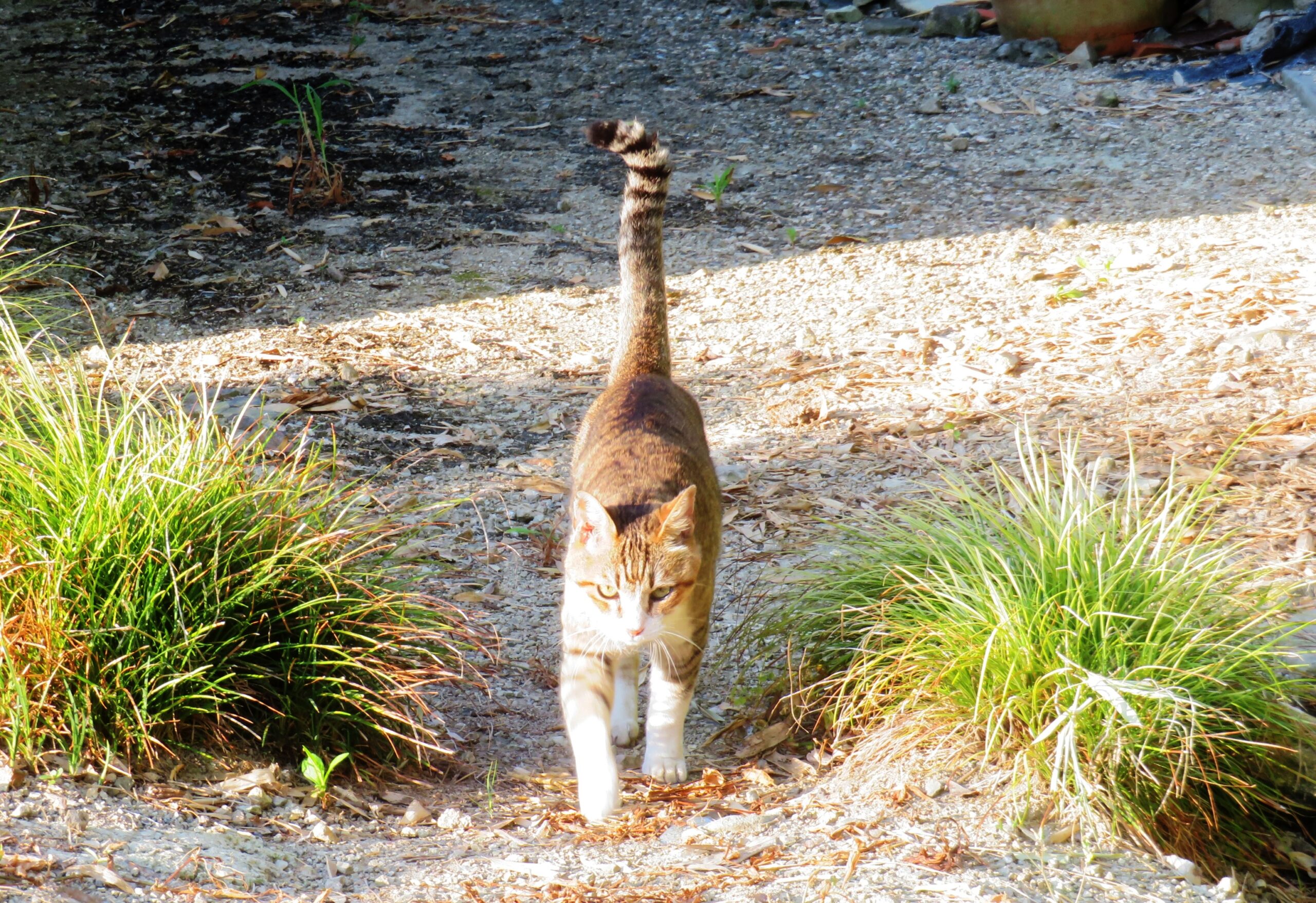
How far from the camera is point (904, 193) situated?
25.1 feet

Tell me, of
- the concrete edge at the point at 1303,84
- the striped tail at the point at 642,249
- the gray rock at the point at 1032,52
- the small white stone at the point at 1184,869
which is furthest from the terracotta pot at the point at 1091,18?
the small white stone at the point at 1184,869

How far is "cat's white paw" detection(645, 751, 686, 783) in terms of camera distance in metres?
3.47

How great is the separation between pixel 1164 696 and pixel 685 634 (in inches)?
52.7

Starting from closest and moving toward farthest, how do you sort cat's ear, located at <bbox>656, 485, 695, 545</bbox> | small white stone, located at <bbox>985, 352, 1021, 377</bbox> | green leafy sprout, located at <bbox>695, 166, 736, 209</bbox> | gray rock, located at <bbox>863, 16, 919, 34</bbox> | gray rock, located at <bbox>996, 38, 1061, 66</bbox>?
cat's ear, located at <bbox>656, 485, 695, 545</bbox> < small white stone, located at <bbox>985, 352, 1021, 377</bbox> < green leafy sprout, located at <bbox>695, 166, 736, 209</bbox> < gray rock, located at <bbox>996, 38, 1061, 66</bbox> < gray rock, located at <bbox>863, 16, 919, 34</bbox>

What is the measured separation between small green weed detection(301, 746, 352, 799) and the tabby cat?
25.4 inches

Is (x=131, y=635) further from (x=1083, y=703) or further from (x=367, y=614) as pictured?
(x=1083, y=703)

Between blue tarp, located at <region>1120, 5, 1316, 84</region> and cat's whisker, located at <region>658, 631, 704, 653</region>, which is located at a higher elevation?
blue tarp, located at <region>1120, 5, 1316, 84</region>

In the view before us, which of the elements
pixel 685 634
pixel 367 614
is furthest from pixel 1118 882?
pixel 367 614

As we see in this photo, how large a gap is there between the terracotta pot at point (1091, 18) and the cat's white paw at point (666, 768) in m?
7.57

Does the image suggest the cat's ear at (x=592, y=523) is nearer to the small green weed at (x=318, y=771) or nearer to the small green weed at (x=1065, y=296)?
the small green weed at (x=318, y=771)

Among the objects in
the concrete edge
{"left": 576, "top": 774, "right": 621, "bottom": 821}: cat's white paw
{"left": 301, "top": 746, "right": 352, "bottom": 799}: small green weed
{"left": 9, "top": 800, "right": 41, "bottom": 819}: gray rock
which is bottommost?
{"left": 576, "top": 774, "right": 621, "bottom": 821}: cat's white paw

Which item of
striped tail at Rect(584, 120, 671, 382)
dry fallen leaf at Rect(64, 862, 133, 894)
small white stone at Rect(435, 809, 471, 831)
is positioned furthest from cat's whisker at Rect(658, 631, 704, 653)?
dry fallen leaf at Rect(64, 862, 133, 894)

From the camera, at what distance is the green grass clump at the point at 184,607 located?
297cm

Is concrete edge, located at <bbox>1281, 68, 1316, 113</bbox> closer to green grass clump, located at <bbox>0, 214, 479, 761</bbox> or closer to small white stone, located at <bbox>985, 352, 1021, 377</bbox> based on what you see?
small white stone, located at <bbox>985, 352, 1021, 377</bbox>
